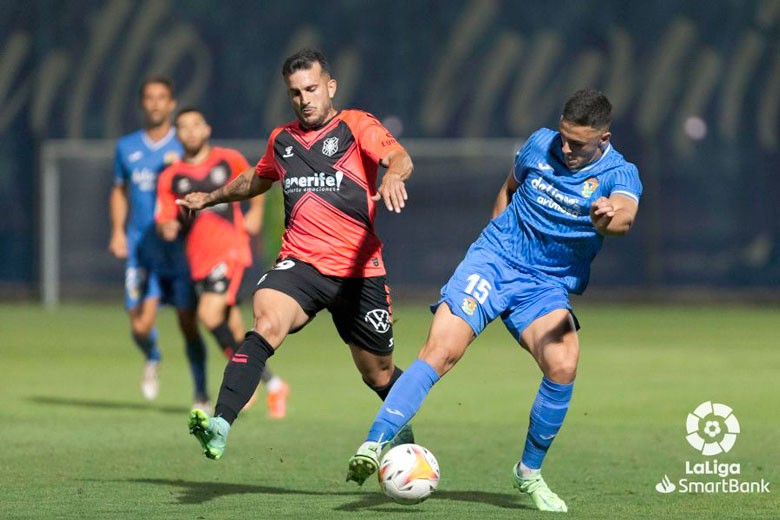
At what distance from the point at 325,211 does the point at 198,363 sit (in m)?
3.78

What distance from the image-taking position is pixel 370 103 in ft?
82.8

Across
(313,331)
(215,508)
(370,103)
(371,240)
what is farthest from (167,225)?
(370,103)

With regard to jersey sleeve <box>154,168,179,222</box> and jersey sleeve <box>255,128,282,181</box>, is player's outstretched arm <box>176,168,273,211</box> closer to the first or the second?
jersey sleeve <box>255,128,282,181</box>

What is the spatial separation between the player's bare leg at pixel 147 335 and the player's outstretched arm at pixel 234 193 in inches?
160

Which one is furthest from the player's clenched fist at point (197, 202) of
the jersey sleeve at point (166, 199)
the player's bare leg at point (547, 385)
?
the jersey sleeve at point (166, 199)

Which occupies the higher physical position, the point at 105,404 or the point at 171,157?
the point at 171,157

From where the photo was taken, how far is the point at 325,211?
788 centimetres

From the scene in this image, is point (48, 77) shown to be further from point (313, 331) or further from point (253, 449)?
point (253, 449)

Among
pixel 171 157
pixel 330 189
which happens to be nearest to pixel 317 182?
pixel 330 189

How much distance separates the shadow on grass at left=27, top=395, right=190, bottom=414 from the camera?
11.5 meters

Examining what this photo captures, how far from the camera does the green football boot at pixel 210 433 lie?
6.79 m

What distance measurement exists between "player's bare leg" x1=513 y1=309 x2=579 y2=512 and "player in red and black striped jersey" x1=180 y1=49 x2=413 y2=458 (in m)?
0.94

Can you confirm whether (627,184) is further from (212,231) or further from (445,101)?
(445,101)

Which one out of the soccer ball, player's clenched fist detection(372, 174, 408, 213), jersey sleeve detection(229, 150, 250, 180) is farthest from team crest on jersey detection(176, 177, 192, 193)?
the soccer ball
